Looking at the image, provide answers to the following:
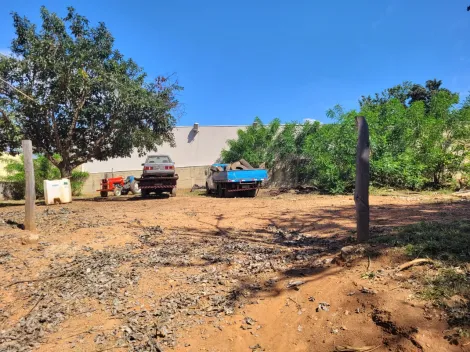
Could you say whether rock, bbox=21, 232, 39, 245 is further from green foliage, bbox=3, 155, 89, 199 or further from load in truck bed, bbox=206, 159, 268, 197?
green foliage, bbox=3, 155, 89, 199

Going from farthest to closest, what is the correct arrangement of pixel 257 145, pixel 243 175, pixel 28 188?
pixel 257 145
pixel 243 175
pixel 28 188

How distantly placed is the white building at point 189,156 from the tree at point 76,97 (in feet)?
33.8

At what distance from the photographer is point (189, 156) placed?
28391mm

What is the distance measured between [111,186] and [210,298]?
18315 millimetres

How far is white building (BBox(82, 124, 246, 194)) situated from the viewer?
27.0 meters

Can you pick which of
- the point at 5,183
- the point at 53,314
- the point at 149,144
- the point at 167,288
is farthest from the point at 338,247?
the point at 5,183

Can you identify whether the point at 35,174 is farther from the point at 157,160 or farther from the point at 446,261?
the point at 446,261

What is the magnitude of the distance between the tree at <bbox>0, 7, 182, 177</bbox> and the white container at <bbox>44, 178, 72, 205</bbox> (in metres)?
2.06

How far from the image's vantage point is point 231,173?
50.7 feet

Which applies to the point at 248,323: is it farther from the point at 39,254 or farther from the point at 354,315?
the point at 39,254

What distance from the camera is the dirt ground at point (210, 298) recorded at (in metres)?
2.96

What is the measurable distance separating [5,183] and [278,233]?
20129 mm

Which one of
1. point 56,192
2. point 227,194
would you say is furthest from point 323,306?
point 227,194

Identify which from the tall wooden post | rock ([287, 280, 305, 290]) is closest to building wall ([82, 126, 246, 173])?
the tall wooden post
